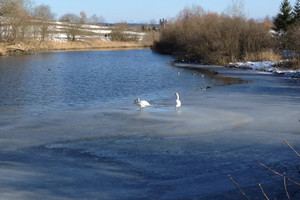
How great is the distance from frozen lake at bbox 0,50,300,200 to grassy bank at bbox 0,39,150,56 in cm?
3263

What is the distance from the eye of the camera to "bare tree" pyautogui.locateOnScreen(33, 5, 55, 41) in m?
59.5

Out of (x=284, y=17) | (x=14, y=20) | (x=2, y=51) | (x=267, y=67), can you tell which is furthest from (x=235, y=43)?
(x=14, y=20)

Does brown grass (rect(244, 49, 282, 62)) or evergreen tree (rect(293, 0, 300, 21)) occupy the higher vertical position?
evergreen tree (rect(293, 0, 300, 21))

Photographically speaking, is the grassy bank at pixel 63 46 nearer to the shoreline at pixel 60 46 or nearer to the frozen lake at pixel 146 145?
the shoreline at pixel 60 46

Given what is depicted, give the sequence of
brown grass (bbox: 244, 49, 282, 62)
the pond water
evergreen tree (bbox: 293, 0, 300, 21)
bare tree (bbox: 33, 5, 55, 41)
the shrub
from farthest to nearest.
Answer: bare tree (bbox: 33, 5, 55, 41) < evergreen tree (bbox: 293, 0, 300, 21) < the shrub < brown grass (bbox: 244, 49, 282, 62) < the pond water

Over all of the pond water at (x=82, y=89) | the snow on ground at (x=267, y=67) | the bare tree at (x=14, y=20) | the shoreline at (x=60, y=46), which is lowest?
the pond water at (x=82, y=89)

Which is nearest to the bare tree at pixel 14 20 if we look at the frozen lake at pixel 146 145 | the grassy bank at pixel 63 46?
the grassy bank at pixel 63 46

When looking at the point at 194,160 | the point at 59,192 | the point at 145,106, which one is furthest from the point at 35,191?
the point at 145,106

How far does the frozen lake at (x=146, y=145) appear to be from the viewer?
614cm

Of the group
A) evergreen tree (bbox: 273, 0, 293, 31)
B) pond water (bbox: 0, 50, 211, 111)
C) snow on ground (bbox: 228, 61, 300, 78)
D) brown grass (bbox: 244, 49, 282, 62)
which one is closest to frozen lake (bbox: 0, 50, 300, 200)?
pond water (bbox: 0, 50, 211, 111)

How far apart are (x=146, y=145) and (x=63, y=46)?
5441 centimetres

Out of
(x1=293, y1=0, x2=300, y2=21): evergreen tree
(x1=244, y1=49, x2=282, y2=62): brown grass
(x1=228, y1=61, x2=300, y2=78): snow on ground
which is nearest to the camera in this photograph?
(x1=228, y1=61, x2=300, y2=78): snow on ground

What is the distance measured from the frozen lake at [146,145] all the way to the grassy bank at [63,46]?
1284 inches

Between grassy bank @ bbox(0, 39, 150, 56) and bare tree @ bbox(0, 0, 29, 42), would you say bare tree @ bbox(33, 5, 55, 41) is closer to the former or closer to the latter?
grassy bank @ bbox(0, 39, 150, 56)
